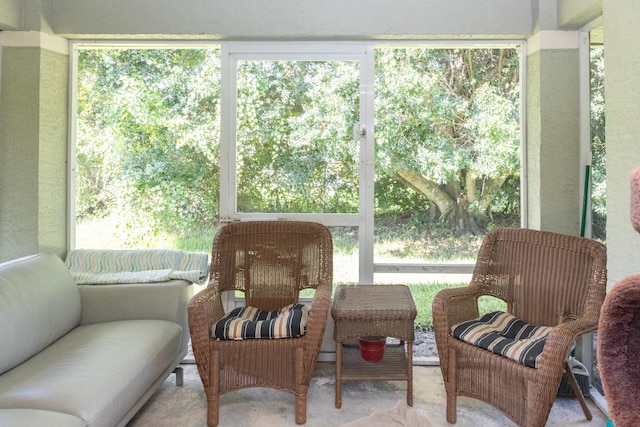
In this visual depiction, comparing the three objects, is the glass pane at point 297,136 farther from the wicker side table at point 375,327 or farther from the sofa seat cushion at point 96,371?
the sofa seat cushion at point 96,371

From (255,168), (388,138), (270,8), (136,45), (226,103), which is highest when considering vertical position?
(270,8)

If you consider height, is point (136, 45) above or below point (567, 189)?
above

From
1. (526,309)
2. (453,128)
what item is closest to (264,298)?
(526,309)

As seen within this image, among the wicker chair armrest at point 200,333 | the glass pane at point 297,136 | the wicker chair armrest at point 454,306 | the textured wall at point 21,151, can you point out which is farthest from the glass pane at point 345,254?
the textured wall at point 21,151

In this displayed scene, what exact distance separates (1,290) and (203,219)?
1.32 m

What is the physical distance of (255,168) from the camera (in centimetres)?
293

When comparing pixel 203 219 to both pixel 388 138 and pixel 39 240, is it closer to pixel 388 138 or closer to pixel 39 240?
pixel 39 240

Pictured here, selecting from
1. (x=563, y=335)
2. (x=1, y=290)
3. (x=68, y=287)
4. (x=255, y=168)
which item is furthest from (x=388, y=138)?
(x=1, y=290)

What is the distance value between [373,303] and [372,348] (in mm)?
285

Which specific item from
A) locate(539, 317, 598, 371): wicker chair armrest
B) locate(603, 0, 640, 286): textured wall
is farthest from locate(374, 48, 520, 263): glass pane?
locate(539, 317, 598, 371): wicker chair armrest

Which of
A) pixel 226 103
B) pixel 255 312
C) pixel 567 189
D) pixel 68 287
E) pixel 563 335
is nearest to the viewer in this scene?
pixel 563 335

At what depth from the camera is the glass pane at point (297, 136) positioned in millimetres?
2877

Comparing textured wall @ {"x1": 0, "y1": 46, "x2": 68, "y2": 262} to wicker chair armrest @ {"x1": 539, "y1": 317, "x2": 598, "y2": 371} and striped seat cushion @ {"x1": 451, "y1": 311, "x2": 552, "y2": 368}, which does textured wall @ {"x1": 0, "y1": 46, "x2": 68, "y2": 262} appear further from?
wicker chair armrest @ {"x1": 539, "y1": 317, "x2": 598, "y2": 371}

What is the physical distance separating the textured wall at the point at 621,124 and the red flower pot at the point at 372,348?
119 cm
